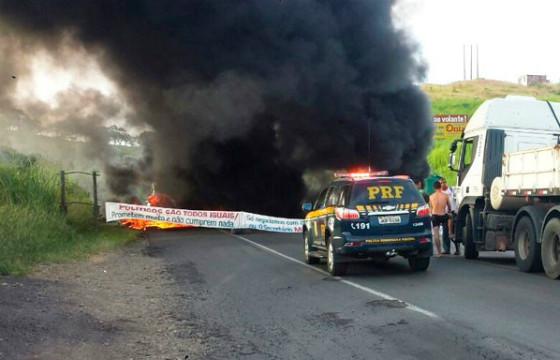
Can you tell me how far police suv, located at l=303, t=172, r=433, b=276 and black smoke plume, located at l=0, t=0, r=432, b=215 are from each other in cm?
1771

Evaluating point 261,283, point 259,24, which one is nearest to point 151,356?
point 261,283

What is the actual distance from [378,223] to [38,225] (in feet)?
31.6

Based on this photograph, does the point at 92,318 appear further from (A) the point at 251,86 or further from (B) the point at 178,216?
(A) the point at 251,86

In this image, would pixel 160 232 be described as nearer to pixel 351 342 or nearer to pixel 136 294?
pixel 136 294

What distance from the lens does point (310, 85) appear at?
30.3 meters

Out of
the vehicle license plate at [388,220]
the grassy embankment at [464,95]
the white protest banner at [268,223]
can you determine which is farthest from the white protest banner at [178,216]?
the grassy embankment at [464,95]

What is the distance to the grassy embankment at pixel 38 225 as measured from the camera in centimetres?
1355

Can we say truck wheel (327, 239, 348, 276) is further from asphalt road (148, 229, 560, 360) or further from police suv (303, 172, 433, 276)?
asphalt road (148, 229, 560, 360)

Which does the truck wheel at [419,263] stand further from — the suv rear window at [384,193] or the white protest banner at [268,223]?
the white protest banner at [268,223]

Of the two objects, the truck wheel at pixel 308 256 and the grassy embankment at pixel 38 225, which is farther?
the truck wheel at pixel 308 256

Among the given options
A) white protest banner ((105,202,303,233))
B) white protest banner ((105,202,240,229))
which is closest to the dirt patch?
white protest banner ((105,202,240,229))

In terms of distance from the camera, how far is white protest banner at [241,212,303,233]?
25984mm

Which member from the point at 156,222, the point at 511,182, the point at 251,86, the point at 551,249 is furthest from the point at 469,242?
the point at 251,86

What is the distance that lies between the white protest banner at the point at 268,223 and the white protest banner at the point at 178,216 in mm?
404
